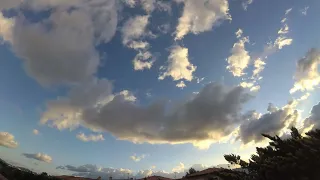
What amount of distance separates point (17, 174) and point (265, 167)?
37.8 metres

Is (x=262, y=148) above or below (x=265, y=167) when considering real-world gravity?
above

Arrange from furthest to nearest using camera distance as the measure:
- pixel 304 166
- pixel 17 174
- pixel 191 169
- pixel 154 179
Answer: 1. pixel 191 169
2. pixel 154 179
3. pixel 17 174
4. pixel 304 166

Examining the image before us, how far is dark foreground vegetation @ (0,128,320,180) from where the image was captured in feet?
41.3

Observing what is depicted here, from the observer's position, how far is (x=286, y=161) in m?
13.4

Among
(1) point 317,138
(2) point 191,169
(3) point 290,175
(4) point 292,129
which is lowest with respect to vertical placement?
(3) point 290,175

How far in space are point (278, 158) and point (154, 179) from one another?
122 ft

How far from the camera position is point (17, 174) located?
40.6m

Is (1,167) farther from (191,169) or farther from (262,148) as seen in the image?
(262,148)

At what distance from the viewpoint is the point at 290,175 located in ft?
43.8

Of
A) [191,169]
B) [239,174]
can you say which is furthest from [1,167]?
[239,174]

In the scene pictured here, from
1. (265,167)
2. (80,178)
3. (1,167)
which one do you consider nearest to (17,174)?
(1,167)

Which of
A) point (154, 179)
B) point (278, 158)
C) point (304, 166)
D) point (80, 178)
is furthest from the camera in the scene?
point (80, 178)

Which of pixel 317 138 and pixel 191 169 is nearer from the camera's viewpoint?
pixel 317 138

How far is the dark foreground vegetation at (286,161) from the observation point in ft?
41.3
